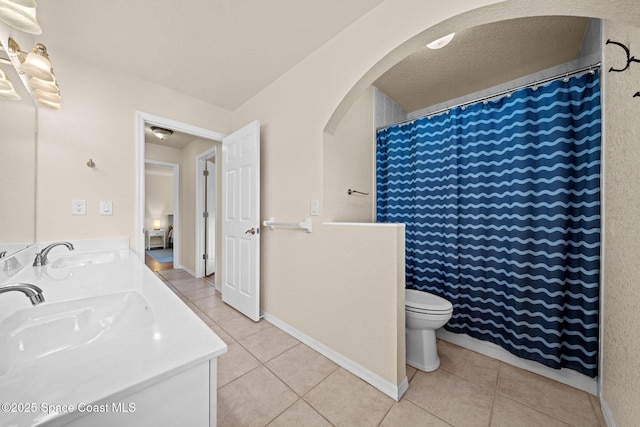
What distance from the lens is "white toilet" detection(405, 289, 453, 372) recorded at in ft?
4.98

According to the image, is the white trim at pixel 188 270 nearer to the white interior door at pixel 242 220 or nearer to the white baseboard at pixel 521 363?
the white interior door at pixel 242 220

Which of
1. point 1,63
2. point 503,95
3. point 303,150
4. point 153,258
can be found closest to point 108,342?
point 1,63

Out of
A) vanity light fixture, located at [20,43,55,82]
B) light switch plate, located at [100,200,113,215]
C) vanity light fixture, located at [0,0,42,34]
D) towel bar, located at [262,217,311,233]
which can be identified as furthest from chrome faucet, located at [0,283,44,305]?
light switch plate, located at [100,200,113,215]

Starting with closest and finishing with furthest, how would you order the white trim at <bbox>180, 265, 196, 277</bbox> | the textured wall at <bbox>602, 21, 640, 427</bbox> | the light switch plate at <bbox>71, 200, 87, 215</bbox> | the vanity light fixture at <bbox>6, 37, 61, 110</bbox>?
the textured wall at <bbox>602, 21, 640, 427</bbox> < the vanity light fixture at <bbox>6, 37, 61, 110</bbox> < the light switch plate at <bbox>71, 200, 87, 215</bbox> < the white trim at <bbox>180, 265, 196, 277</bbox>

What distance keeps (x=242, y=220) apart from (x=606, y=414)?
8.80 ft

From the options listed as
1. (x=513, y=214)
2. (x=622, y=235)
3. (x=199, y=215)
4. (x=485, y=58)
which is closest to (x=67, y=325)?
(x=622, y=235)

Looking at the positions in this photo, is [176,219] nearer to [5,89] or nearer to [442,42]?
[5,89]

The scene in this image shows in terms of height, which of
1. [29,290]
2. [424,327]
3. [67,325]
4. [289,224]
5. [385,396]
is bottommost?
[385,396]

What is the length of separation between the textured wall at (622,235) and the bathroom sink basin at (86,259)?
271 centimetres

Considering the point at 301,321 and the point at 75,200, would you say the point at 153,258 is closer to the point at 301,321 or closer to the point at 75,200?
the point at 75,200

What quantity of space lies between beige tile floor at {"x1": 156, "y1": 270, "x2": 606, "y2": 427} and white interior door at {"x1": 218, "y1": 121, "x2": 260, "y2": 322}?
0.58 metres

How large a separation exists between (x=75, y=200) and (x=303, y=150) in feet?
5.85

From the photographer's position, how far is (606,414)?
46.8 inches

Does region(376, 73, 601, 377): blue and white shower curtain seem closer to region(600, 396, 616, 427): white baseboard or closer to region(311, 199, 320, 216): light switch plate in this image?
region(600, 396, 616, 427): white baseboard
